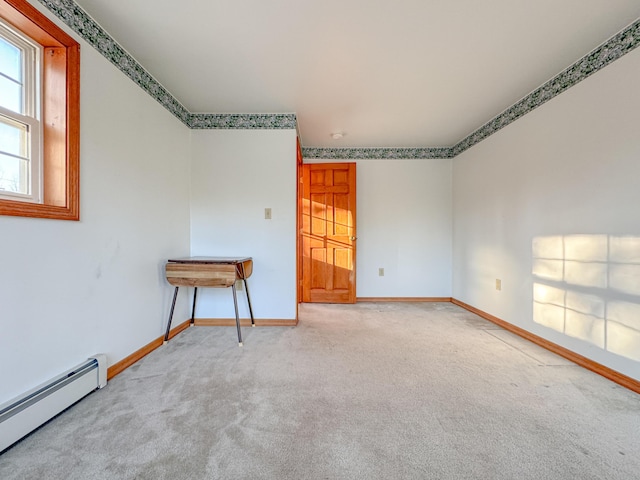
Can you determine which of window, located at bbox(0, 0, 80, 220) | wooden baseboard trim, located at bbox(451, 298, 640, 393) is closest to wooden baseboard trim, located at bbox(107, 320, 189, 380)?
window, located at bbox(0, 0, 80, 220)

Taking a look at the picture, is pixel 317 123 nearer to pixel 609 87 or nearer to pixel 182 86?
pixel 182 86

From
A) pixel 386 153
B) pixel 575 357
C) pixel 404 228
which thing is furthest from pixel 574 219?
pixel 386 153

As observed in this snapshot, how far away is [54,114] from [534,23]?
273 cm

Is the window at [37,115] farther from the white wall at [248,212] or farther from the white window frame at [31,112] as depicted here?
the white wall at [248,212]

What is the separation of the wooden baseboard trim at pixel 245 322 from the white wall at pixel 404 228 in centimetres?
135

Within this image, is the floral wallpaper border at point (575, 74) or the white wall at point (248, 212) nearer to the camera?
the floral wallpaper border at point (575, 74)

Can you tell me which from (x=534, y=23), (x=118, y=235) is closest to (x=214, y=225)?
(x=118, y=235)

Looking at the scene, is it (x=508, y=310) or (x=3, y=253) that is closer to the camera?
(x=3, y=253)

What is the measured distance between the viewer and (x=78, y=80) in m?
1.46

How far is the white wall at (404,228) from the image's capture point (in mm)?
3697


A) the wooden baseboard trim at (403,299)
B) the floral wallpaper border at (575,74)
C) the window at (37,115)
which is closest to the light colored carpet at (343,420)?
the window at (37,115)

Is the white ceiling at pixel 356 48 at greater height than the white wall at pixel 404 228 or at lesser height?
greater

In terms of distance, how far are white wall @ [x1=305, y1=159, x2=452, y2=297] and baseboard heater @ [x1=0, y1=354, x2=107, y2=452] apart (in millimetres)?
2851

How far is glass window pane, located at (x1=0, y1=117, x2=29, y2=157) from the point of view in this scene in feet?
3.99
